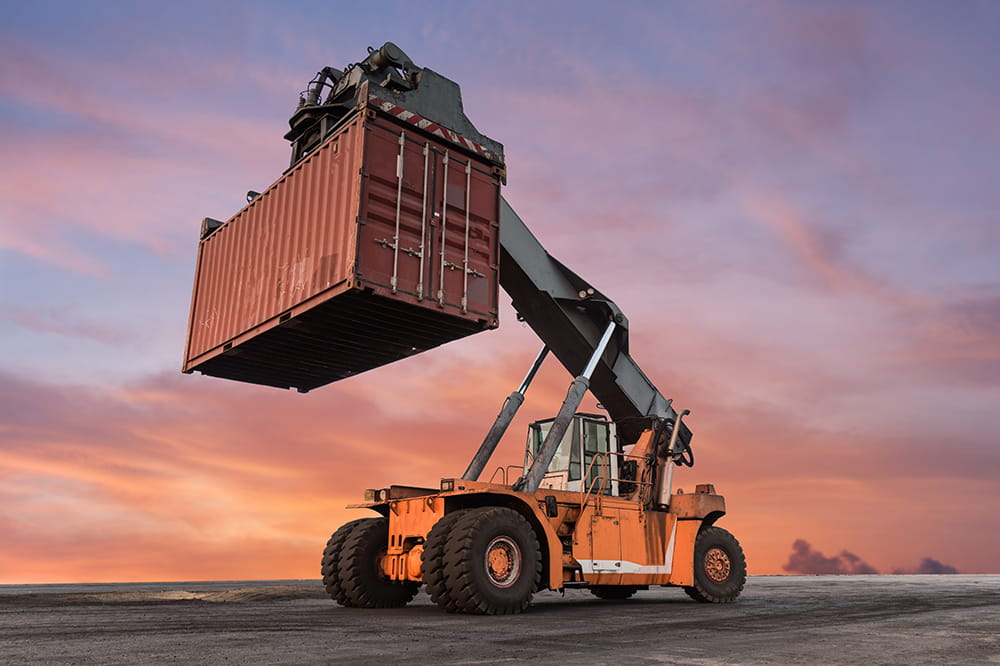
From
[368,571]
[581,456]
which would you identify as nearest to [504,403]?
[581,456]

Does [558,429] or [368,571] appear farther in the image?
[558,429]

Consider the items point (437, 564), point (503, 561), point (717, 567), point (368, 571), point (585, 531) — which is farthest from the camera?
point (717, 567)

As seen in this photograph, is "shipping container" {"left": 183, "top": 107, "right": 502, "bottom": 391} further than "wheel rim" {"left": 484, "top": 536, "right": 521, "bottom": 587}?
Yes

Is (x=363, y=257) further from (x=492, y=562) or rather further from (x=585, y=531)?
(x=585, y=531)

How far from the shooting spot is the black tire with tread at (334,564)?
37.1ft

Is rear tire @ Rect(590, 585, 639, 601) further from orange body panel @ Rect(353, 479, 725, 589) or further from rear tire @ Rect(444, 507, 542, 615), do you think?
rear tire @ Rect(444, 507, 542, 615)

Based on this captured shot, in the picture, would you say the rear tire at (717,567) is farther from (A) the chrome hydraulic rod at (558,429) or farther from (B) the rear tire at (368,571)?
(B) the rear tire at (368,571)

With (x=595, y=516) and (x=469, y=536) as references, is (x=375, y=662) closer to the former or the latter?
(x=469, y=536)

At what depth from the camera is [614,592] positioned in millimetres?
14477

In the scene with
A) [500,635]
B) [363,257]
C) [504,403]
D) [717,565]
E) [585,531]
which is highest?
[363,257]

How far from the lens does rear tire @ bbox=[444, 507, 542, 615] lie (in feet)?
30.6

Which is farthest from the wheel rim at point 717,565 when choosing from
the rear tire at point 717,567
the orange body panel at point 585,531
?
the orange body panel at point 585,531

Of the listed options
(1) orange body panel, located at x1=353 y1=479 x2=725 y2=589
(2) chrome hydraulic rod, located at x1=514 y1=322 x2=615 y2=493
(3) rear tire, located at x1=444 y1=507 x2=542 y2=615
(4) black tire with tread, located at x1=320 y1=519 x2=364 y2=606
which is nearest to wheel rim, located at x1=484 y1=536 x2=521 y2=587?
(3) rear tire, located at x1=444 y1=507 x2=542 y2=615

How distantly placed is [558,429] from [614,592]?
456cm
